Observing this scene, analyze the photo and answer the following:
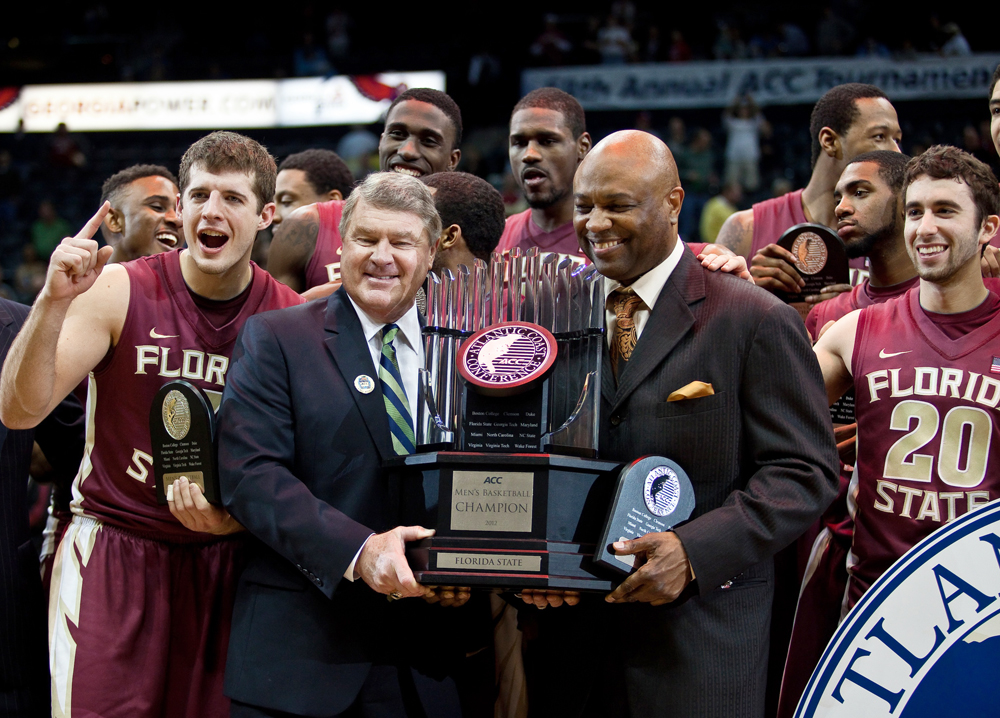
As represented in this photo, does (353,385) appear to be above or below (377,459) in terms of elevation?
above

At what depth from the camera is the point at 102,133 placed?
53.7 ft

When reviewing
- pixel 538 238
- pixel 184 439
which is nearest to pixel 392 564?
pixel 184 439

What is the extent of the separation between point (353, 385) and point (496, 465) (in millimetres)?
489

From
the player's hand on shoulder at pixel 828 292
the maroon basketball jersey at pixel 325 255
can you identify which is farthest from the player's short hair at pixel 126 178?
the player's hand on shoulder at pixel 828 292

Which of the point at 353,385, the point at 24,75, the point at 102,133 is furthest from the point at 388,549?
the point at 24,75

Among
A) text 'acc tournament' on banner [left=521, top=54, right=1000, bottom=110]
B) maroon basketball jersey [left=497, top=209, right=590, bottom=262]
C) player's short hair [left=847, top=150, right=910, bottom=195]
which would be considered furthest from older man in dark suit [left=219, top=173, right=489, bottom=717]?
text 'acc tournament' on banner [left=521, top=54, right=1000, bottom=110]

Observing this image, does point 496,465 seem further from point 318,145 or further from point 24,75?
point 24,75

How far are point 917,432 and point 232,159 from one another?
2082mm

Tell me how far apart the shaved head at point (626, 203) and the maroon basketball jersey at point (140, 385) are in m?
1.14

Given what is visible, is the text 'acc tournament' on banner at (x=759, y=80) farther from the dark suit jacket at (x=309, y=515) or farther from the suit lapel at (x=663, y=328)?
the dark suit jacket at (x=309, y=515)

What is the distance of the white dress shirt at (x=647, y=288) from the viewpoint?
247 centimetres

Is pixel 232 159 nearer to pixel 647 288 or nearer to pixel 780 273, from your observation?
pixel 647 288

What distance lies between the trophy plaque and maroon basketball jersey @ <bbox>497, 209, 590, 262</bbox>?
5.38ft

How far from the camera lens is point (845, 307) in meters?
3.39
